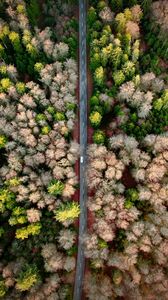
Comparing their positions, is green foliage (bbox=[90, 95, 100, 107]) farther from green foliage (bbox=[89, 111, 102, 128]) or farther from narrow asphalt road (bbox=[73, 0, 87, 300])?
narrow asphalt road (bbox=[73, 0, 87, 300])

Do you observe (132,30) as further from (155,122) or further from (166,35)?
(155,122)

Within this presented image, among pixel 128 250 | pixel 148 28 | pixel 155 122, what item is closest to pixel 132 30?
pixel 148 28

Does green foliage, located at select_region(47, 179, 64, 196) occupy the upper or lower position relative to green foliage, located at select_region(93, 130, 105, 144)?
lower

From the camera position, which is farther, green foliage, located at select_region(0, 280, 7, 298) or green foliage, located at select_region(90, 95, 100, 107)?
green foliage, located at select_region(90, 95, 100, 107)

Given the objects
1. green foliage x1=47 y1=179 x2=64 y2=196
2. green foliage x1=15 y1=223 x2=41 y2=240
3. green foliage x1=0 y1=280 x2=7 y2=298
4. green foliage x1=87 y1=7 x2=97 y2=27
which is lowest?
green foliage x1=0 y1=280 x2=7 y2=298

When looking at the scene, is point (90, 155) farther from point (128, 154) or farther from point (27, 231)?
point (27, 231)

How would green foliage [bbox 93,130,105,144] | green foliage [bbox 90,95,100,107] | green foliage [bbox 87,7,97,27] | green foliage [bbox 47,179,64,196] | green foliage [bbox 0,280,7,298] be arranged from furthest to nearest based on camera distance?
1. green foliage [bbox 87,7,97,27]
2. green foliage [bbox 90,95,100,107]
3. green foliage [bbox 93,130,105,144]
4. green foliage [bbox 47,179,64,196]
5. green foliage [bbox 0,280,7,298]

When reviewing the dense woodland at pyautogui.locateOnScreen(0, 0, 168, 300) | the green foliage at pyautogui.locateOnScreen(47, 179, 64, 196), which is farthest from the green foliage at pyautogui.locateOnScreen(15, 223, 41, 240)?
the green foliage at pyautogui.locateOnScreen(47, 179, 64, 196)
